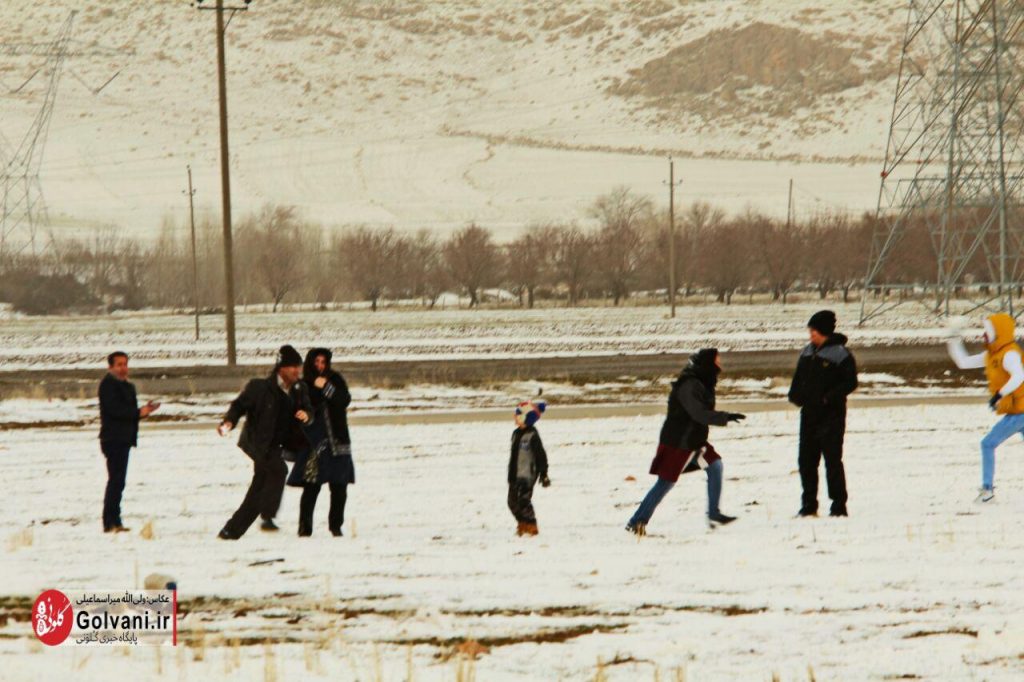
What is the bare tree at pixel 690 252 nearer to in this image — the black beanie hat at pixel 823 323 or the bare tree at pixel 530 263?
the bare tree at pixel 530 263

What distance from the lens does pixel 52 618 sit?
9109 millimetres

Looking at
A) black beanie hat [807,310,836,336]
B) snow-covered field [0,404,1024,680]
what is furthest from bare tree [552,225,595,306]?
black beanie hat [807,310,836,336]

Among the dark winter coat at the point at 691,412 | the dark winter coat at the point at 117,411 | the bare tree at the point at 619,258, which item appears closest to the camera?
the dark winter coat at the point at 691,412

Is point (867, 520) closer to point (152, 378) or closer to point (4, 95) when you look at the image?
point (152, 378)

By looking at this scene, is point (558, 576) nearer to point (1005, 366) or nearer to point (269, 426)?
point (269, 426)

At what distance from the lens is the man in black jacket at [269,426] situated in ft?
39.3

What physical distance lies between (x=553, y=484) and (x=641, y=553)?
4492 millimetres

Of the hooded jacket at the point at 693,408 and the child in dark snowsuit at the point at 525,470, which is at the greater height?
the hooded jacket at the point at 693,408

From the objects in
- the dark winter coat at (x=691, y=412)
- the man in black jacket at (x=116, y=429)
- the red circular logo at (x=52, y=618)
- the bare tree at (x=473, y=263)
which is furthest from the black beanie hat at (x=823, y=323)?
the bare tree at (x=473, y=263)

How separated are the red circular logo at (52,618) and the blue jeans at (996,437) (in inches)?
330

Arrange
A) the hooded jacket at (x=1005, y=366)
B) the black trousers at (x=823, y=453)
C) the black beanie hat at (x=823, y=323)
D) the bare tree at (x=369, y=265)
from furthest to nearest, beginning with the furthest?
the bare tree at (x=369, y=265), the hooded jacket at (x=1005, y=366), the black trousers at (x=823, y=453), the black beanie hat at (x=823, y=323)

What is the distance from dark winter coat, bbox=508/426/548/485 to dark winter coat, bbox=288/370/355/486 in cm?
142

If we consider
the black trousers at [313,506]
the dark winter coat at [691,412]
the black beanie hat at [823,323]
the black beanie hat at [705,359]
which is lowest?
the black trousers at [313,506]

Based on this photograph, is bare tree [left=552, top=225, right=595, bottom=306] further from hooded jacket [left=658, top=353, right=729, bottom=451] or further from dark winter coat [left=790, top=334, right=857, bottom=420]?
hooded jacket [left=658, top=353, right=729, bottom=451]
